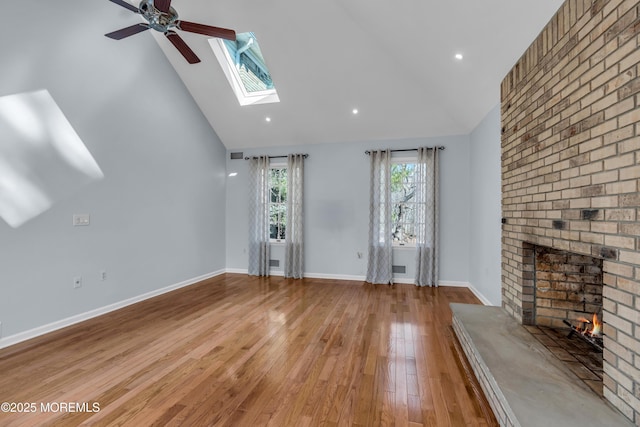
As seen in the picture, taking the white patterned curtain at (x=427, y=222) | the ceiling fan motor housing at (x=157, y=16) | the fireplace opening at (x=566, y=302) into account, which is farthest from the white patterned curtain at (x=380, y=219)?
the ceiling fan motor housing at (x=157, y=16)

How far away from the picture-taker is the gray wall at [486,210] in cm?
343

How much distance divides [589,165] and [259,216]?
4995 millimetres

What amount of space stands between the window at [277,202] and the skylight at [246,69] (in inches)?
55.8

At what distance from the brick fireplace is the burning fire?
136 millimetres

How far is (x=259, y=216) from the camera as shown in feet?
18.8

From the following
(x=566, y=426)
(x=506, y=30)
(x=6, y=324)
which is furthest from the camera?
(x=6, y=324)

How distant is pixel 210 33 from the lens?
8.89 feet

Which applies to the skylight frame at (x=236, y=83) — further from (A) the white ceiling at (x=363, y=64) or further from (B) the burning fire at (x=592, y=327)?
(B) the burning fire at (x=592, y=327)

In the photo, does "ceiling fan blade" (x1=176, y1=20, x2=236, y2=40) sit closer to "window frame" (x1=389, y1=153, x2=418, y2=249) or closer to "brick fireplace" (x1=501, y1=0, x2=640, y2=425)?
"brick fireplace" (x1=501, y1=0, x2=640, y2=425)

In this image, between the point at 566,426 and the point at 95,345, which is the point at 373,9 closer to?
the point at 566,426

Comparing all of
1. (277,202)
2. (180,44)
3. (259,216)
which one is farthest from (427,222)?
(180,44)

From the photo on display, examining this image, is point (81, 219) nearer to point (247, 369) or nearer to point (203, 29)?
point (203, 29)

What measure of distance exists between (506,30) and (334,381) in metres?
3.11

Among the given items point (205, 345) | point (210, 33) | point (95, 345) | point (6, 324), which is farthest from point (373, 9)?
point (6, 324)
